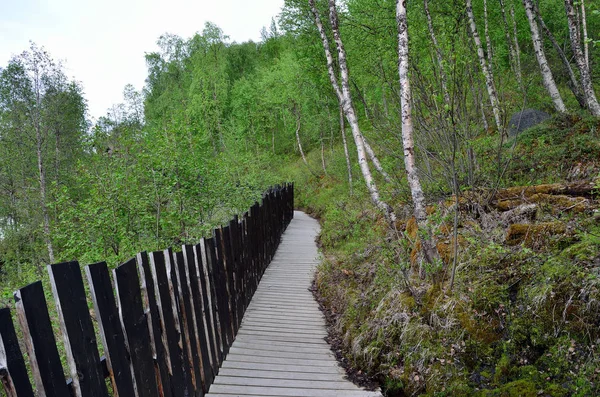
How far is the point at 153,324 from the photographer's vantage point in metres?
2.53

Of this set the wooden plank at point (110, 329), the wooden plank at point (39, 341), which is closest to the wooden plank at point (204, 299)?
the wooden plank at point (110, 329)

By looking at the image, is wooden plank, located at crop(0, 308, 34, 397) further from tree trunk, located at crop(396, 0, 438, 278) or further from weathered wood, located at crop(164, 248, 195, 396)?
tree trunk, located at crop(396, 0, 438, 278)

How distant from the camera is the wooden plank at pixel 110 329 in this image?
6.19 ft

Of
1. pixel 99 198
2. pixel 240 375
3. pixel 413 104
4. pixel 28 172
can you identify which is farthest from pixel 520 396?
pixel 28 172

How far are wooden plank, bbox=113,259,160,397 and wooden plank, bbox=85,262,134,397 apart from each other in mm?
59

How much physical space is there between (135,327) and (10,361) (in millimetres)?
918

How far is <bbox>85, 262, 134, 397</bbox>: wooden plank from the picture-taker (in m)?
1.89

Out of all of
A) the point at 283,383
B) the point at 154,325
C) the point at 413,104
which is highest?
the point at 413,104

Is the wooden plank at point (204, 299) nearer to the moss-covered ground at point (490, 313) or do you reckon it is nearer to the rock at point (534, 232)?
the moss-covered ground at point (490, 313)

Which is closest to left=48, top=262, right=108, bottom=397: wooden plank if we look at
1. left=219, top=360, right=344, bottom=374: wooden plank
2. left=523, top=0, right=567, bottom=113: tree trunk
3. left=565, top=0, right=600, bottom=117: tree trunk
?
left=219, top=360, right=344, bottom=374: wooden plank

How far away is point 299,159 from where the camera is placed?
31031 millimetres

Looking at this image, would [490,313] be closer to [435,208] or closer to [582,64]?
[435,208]

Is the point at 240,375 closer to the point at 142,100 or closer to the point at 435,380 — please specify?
the point at 435,380

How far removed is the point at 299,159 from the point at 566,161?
24.9m
